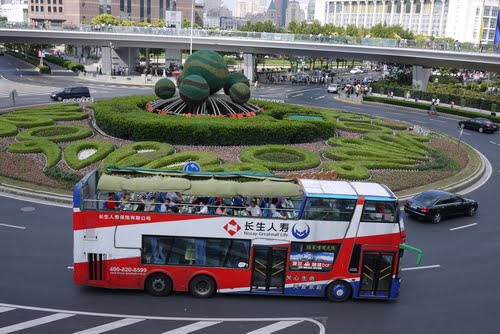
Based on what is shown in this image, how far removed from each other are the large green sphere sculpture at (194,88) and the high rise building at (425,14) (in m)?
127

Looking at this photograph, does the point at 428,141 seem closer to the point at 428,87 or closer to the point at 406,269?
the point at 406,269

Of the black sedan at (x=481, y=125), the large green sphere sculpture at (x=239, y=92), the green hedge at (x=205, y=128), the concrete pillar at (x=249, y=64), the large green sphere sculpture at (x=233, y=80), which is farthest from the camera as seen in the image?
the concrete pillar at (x=249, y=64)

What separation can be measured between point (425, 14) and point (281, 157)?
15316cm

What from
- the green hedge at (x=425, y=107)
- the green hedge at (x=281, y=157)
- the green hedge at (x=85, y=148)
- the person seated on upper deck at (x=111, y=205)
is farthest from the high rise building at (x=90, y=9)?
the person seated on upper deck at (x=111, y=205)

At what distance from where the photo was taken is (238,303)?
49.0 ft

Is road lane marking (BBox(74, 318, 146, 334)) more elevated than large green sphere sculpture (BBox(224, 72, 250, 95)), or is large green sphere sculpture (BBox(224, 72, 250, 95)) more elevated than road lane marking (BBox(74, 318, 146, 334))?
large green sphere sculpture (BBox(224, 72, 250, 95))

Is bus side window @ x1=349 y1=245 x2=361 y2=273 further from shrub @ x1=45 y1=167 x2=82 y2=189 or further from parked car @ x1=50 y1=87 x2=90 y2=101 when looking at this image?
parked car @ x1=50 y1=87 x2=90 y2=101

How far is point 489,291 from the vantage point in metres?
16.4

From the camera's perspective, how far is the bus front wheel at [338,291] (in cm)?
1502

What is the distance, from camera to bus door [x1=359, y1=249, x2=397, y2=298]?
14773 millimetres

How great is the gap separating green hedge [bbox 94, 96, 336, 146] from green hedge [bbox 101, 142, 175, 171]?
146 cm

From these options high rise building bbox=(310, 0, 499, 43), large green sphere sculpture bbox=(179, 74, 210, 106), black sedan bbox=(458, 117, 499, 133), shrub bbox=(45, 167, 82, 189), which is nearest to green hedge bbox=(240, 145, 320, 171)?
large green sphere sculpture bbox=(179, 74, 210, 106)

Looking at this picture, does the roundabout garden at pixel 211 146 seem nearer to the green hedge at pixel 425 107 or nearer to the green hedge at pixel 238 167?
the green hedge at pixel 238 167

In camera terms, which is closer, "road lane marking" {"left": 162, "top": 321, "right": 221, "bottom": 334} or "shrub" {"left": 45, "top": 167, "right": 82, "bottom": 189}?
"road lane marking" {"left": 162, "top": 321, "right": 221, "bottom": 334}
